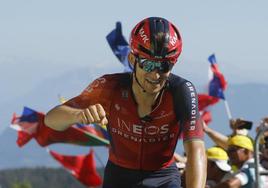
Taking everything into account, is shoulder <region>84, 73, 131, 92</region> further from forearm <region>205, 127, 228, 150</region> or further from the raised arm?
forearm <region>205, 127, 228, 150</region>

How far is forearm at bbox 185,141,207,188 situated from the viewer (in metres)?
6.00

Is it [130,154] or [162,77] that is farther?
[130,154]

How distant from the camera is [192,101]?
6.48m

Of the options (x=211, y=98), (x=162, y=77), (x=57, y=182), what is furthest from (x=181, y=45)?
(x=57, y=182)

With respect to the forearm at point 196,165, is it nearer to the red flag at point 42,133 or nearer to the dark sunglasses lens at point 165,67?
the dark sunglasses lens at point 165,67

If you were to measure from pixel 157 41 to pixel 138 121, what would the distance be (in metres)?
0.73

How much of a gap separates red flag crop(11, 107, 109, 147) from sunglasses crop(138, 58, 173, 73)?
18.3 metres

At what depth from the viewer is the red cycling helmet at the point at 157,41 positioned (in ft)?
20.7

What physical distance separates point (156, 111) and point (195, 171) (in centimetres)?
82

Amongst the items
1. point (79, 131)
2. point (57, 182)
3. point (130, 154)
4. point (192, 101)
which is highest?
point (192, 101)

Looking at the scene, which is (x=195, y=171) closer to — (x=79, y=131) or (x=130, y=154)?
(x=130, y=154)

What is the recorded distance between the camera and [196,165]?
6.10 m

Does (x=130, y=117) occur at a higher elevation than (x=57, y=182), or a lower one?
higher

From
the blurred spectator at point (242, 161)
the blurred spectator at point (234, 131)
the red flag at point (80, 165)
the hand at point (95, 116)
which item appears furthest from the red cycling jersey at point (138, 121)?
the red flag at point (80, 165)
